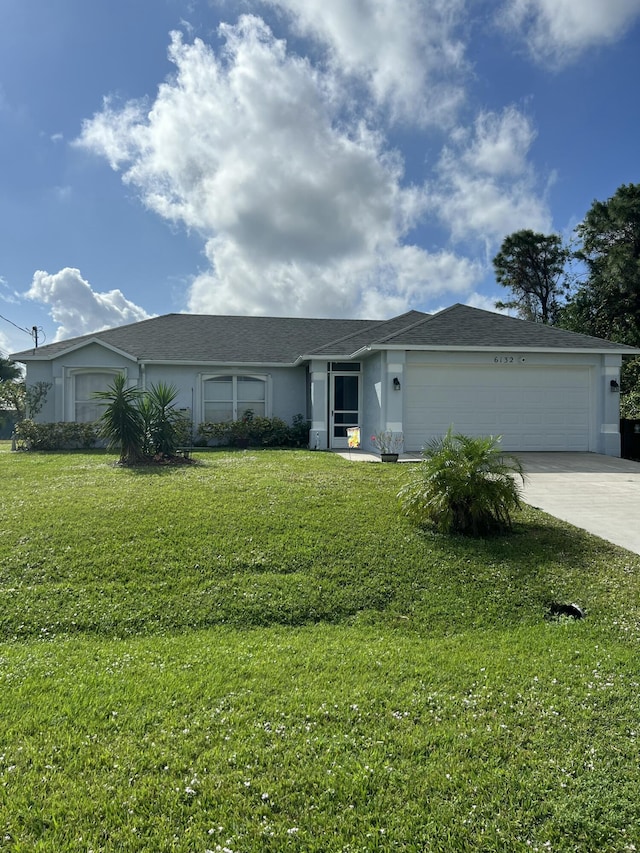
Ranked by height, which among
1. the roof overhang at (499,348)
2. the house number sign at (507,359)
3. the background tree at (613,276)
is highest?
the background tree at (613,276)

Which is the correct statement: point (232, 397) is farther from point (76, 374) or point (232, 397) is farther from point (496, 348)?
point (496, 348)

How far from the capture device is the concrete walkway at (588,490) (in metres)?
7.01

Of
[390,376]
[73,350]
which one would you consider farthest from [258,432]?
[73,350]

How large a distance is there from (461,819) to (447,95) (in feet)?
52.2

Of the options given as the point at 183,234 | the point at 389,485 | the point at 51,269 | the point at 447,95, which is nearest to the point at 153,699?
the point at 389,485

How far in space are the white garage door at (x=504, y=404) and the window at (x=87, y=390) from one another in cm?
1055

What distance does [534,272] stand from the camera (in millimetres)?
32250

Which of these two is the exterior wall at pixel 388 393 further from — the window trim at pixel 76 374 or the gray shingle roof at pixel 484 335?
the window trim at pixel 76 374

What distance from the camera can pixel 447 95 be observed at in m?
13.5

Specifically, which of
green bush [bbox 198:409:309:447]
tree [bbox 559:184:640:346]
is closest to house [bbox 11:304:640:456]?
green bush [bbox 198:409:309:447]

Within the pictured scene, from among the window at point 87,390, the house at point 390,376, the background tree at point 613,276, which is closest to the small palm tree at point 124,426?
the house at point 390,376

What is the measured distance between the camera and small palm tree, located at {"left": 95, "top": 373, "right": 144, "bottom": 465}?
1152cm

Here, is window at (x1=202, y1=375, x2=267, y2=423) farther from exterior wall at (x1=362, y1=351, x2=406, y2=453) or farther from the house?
exterior wall at (x1=362, y1=351, x2=406, y2=453)

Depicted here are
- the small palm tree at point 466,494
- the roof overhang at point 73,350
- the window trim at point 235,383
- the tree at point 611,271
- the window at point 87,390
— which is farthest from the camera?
the tree at point 611,271
